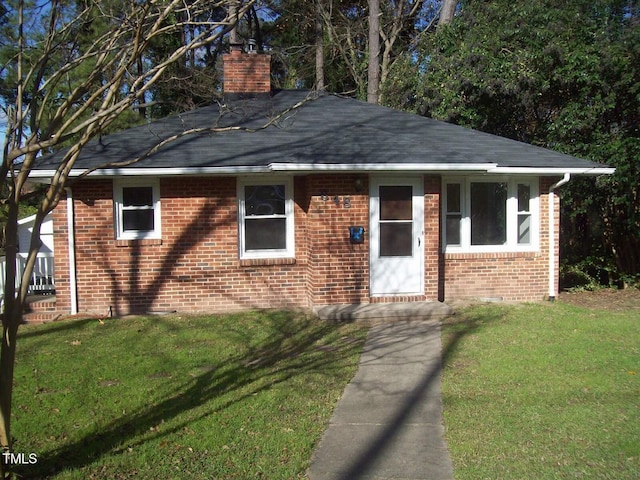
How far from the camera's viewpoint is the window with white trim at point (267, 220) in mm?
10773

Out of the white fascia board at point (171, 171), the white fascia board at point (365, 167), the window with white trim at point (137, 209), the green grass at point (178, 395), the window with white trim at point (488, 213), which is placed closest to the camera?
the green grass at point (178, 395)

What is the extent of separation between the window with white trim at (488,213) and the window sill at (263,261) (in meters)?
2.97

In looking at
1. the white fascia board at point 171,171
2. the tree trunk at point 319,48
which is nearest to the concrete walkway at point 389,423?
the white fascia board at point 171,171

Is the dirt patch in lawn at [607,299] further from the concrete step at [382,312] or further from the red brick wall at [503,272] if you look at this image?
the concrete step at [382,312]

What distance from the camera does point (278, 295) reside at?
1080 centimetres

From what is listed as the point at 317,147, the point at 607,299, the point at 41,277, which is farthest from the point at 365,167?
the point at 41,277

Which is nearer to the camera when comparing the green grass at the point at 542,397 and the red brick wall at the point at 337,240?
the green grass at the point at 542,397

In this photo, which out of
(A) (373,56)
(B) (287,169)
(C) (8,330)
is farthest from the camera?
(A) (373,56)

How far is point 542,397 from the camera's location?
19.7 ft

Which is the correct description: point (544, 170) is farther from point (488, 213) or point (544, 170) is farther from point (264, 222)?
point (264, 222)

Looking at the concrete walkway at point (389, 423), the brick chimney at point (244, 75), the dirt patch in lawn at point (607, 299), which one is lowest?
the concrete walkway at point (389, 423)

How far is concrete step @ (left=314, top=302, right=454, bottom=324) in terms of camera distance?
9766 millimetres

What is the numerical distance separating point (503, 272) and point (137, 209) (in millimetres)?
6683

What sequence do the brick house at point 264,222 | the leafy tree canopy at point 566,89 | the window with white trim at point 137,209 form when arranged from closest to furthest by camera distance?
the brick house at point 264,222, the window with white trim at point 137,209, the leafy tree canopy at point 566,89
